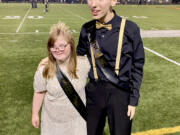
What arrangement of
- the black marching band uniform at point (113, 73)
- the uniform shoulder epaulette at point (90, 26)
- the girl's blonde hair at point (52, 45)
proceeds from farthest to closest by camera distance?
1. the uniform shoulder epaulette at point (90, 26)
2. the black marching band uniform at point (113, 73)
3. the girl's blonde hair at point (52, 45)

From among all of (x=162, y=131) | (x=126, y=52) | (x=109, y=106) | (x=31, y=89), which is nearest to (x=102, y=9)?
(x=126, y=52)

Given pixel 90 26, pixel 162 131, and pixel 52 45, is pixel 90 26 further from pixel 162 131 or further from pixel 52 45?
pixel 162 131

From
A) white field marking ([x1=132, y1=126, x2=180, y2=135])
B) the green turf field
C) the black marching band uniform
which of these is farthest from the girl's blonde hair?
white field marking ([x1=132, y1=126, x2=180, y2=135])

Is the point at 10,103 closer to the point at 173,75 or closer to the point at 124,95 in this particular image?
the point at 124,95

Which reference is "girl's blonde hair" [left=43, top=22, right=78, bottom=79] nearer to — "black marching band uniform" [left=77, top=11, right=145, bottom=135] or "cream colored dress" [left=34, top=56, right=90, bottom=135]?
"cream colored dress" [left=34, top=56, right=90, bottom=135]

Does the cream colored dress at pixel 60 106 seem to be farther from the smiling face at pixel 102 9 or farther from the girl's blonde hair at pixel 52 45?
the smiling face at pixel 102 9

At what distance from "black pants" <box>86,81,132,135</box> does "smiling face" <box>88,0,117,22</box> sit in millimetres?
591

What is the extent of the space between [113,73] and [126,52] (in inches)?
8.8

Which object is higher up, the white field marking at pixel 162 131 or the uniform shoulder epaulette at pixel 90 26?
the uniform shoulder epaulette at pixel 90 26

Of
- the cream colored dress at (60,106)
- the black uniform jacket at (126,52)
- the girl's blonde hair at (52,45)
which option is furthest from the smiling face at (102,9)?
the cream colored dress at (60,106)

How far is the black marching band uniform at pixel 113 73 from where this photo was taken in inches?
82.4

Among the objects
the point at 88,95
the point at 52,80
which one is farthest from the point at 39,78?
the point at 88,95

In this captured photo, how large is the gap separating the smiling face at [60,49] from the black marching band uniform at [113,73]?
247 mm

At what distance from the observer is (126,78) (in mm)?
2211
